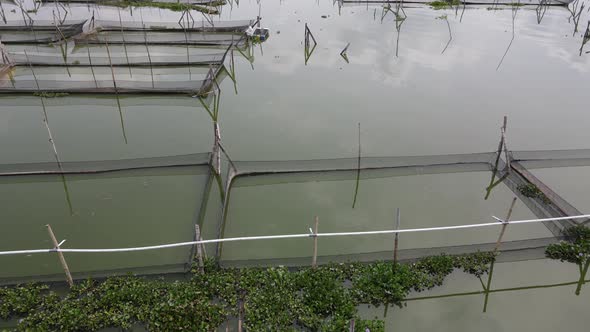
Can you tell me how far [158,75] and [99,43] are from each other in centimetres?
290

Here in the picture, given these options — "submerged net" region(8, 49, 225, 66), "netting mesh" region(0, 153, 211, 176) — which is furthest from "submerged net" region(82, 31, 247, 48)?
"netting mesh" region(0, 153, 211, 176)

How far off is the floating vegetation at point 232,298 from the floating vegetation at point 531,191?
204cm

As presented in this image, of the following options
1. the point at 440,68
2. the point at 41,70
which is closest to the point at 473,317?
the point at 440,68

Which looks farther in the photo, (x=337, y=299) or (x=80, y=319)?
(x=337, y=299)

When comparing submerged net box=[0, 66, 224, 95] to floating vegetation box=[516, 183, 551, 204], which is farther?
submerged net box=[0, 66, 224, 95]

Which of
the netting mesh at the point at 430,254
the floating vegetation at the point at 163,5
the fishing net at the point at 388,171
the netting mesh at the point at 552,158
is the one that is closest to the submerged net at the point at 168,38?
the floating vegetation at the point at 163,5

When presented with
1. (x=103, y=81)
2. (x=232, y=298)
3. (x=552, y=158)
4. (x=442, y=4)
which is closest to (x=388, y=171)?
(x=552, y=158)

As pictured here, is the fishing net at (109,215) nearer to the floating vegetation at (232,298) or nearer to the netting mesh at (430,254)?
the floating vegetation at (232,298)

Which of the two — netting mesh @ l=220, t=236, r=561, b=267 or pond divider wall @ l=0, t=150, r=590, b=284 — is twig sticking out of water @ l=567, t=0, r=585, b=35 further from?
netting mesh @ l=220, t=236, r=561, b=267

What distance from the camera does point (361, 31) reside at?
12680 millimetres

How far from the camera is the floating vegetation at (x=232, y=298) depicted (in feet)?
13.0

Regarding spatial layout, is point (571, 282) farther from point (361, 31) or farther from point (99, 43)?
point (99, 43)

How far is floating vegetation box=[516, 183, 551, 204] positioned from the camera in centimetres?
563

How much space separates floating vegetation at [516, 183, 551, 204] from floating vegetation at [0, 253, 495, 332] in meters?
2.04
